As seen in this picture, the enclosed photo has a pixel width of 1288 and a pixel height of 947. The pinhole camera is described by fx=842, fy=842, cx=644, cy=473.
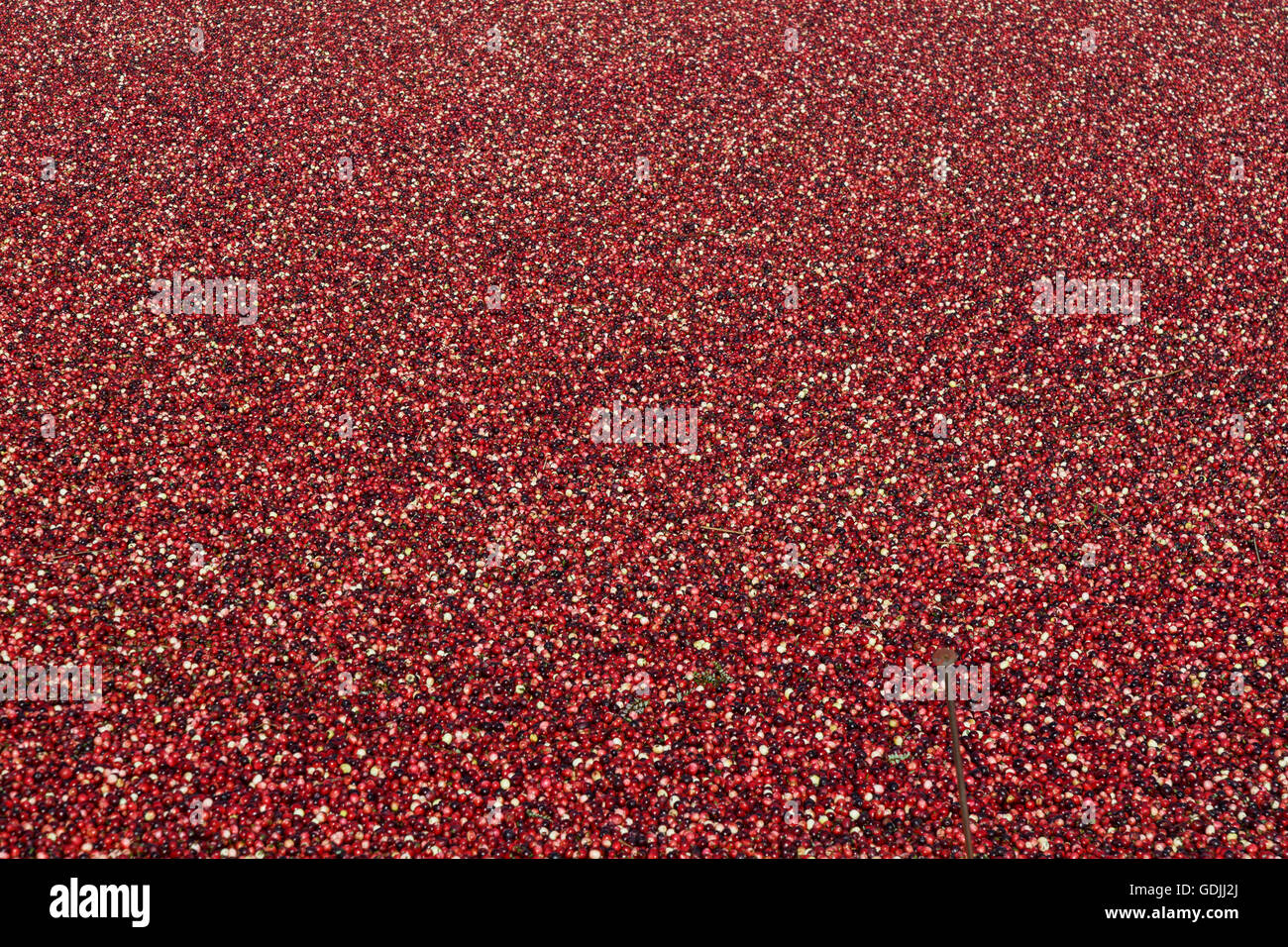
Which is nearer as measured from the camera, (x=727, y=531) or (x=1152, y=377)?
(x=727, y=531)

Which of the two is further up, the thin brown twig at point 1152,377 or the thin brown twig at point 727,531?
the thin brown twig at point 1152,377

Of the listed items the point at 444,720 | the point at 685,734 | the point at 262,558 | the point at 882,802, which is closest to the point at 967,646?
the point at 882,802

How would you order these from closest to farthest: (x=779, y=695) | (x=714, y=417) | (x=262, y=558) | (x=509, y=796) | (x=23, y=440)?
(x=509, y=796)
(x=779, y=695)
(x=262, y=558)
(x=23, y=440)
(x=714, y=417)

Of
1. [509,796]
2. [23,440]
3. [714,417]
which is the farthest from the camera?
[714,417]

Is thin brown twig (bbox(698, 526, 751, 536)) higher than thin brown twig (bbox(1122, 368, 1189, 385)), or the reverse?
thin brown twig (bbox(1122, 368, 1189, 385))

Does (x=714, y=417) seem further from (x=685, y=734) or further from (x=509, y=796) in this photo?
(x=509, y=796)

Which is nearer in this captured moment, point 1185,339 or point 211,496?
point 211,496

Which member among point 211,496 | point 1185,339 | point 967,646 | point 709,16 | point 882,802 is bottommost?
point 882,802

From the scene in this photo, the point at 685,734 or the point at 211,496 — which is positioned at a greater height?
the point at 211,496

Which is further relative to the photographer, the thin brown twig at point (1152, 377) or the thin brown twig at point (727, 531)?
the thin brown twig at point (1152, 377)

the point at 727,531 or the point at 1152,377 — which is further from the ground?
the point at 1152,377

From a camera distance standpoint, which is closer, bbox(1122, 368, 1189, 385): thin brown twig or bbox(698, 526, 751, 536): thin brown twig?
bbox(698, 526, 751, 536): thin brown twig
